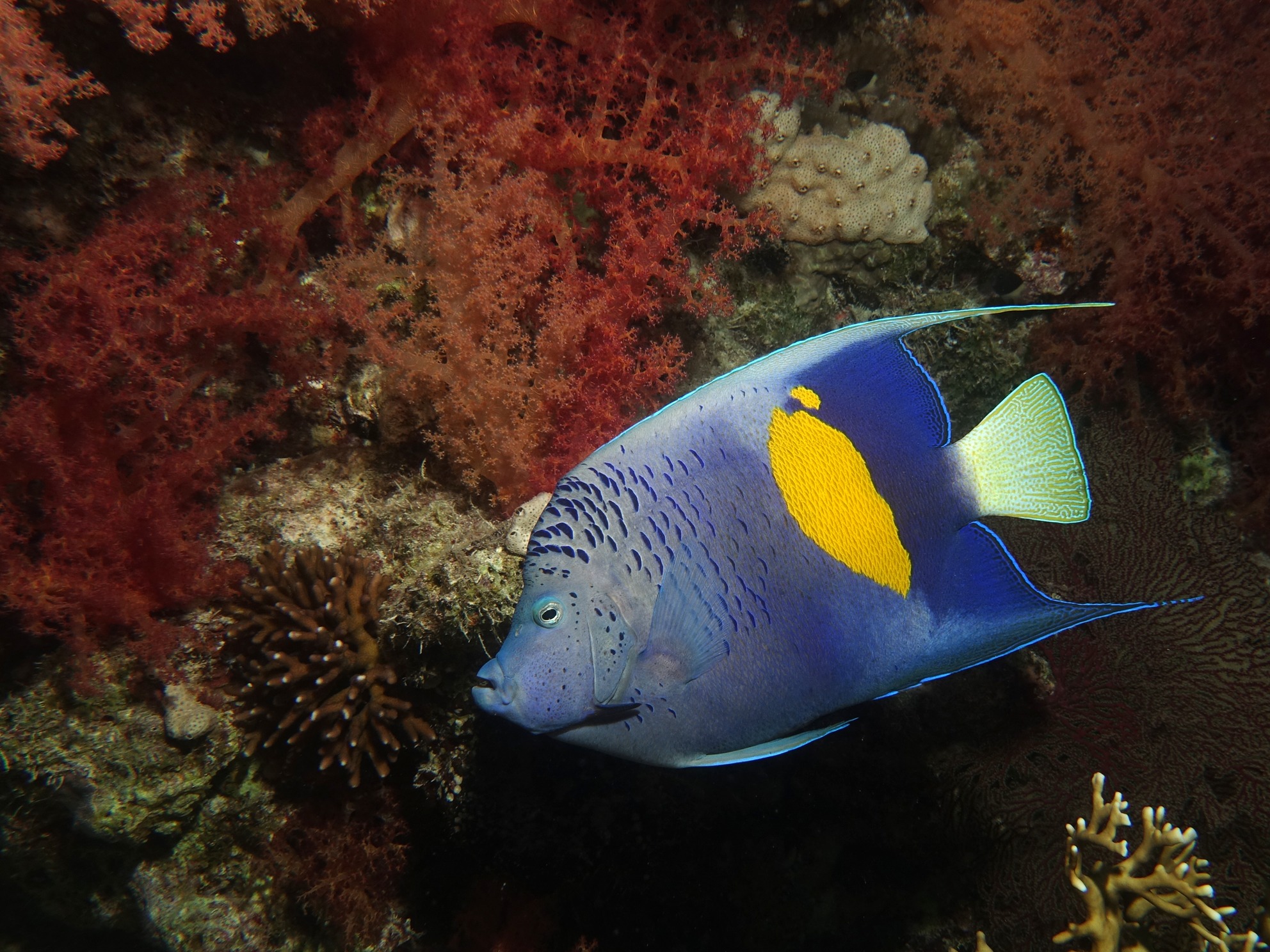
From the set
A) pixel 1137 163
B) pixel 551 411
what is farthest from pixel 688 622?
pixel 1137 163

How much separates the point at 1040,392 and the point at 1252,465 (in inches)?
99.1

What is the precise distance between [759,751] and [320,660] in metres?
1.87

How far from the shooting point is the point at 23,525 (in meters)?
2.27

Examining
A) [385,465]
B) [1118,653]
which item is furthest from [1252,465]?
[385,465]

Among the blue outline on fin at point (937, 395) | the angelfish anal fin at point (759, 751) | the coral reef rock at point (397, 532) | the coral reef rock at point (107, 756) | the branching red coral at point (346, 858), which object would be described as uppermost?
the blue outline on fin at point (937, 395)

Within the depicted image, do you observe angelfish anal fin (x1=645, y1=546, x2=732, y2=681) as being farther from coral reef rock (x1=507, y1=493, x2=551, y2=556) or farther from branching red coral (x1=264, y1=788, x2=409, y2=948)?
branching red coral (x1=264, y1=788, x2=409, y2=948)

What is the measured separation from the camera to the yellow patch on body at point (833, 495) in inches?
61.2

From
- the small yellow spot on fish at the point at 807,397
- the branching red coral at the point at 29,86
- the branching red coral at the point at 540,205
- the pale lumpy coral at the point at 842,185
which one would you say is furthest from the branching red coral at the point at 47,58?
the small yellow spot on fish at the point at 807,397

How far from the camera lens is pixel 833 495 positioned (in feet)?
5.15

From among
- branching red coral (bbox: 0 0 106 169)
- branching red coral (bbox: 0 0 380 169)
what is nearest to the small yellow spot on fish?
branching red coral (bbox: 0 0 380 169)

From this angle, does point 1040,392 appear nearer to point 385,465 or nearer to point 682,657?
point 682,657

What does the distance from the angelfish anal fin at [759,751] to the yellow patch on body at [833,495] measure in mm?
452

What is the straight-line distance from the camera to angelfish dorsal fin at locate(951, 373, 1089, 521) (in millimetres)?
1590

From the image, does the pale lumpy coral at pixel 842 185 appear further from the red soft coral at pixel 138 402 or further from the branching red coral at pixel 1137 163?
the red soft coral at pixel 138 402
